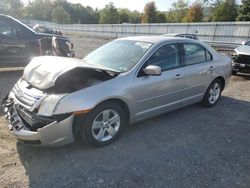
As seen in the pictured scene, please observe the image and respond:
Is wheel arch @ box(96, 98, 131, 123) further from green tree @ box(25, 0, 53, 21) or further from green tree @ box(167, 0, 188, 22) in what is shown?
green tree @ box(25, 0, 53, 21)

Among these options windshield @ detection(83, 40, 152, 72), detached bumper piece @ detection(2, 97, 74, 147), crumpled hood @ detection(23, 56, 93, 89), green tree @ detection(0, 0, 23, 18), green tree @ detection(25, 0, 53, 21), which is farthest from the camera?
green tree @ detection(25, 0, 53, 21)

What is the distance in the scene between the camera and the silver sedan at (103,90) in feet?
10.4

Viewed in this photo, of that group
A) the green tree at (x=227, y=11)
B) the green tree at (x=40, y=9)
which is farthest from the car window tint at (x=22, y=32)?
the green tree at (x=40, y=9)

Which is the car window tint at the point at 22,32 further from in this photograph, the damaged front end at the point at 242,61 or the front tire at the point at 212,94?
the damaged front end at the point at 242,61

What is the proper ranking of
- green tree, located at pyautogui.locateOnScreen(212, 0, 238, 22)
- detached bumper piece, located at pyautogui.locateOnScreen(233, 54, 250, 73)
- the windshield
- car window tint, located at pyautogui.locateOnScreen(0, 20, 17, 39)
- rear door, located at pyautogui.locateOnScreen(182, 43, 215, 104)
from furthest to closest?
green tree, located at pyautogui.locateOnScreen(212, 0, 238, 22) < detached bumper piece, located at pyautogui.locateOnScreen(233, 54, 250, 73) < car window tint, located at pyautogui.locateOnScreen(0, 20, 17, 39) < rear door, located at pyautogui.locateOnScreen(182, 43, 215, 104) < the windshield

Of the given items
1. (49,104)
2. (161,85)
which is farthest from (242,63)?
(49,104)

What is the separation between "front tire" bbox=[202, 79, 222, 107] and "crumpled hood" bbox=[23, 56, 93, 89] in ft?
9.96

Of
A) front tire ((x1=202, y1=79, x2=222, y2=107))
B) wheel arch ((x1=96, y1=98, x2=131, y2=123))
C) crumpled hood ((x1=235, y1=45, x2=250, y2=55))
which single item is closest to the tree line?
crumpled hood ((x1=235, y1=45, x2=250, y2=55))

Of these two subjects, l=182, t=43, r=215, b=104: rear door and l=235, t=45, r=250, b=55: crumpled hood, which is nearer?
l=182, t=43, r=215, b=104: rear door

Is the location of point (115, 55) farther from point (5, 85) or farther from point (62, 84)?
point (5, 85)

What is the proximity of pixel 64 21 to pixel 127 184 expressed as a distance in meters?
73.5

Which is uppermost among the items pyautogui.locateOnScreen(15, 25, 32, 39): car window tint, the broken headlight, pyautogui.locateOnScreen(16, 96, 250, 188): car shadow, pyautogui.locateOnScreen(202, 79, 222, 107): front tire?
pyautogui.locateOnScreen(15, 25, 32, 39): car window tint

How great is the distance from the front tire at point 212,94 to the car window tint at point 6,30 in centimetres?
590

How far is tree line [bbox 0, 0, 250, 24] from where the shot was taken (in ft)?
128
